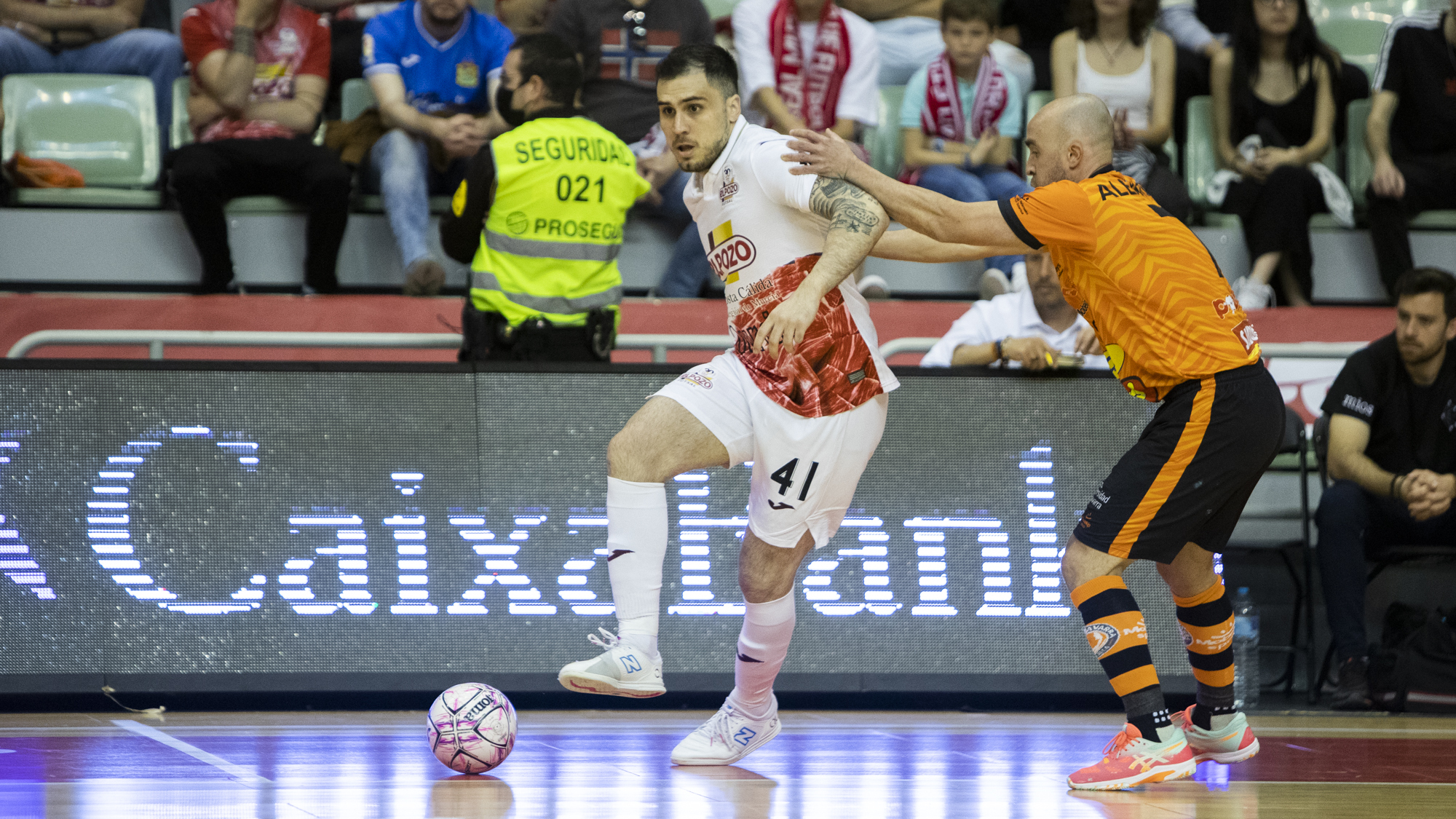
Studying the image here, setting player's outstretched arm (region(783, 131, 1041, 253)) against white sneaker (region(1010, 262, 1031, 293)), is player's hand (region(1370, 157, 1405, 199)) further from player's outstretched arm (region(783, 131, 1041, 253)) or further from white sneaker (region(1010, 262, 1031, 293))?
player's outstretched arm (region(783, 131, 1041, 253))

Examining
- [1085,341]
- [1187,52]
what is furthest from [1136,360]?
[1187,52]

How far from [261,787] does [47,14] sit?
634cm

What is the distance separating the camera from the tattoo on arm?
157 inches

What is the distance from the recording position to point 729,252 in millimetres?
4332

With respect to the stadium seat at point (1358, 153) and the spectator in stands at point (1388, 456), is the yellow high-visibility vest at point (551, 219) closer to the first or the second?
the spectator in stands at point (1388, 456)

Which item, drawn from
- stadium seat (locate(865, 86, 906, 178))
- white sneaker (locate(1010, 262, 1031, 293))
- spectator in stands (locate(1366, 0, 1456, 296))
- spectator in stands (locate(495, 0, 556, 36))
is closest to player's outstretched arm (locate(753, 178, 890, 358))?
white sneaker (locate(1010, 262, 1031, 293))

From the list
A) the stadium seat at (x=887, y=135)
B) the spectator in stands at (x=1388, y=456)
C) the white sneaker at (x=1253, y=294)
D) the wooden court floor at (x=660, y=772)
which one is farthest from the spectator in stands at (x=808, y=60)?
the wooden court floor at (x=660, y=772)

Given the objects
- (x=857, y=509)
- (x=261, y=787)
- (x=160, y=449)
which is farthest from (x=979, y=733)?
(x=160, y=449)

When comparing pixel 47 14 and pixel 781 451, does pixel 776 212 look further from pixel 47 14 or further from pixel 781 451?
pixel 47 14

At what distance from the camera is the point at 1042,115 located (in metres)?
4.36

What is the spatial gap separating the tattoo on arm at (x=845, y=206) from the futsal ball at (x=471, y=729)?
1662 millimetres

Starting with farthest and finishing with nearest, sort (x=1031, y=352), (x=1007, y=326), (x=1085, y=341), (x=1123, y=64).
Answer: (x=1123, y=64), (x=1007, y=326), (x=1085, y=341), (x=1031, y=352)

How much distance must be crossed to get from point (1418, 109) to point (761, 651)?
664 cm

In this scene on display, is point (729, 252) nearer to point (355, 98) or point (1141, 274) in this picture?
point (1141, 274)
